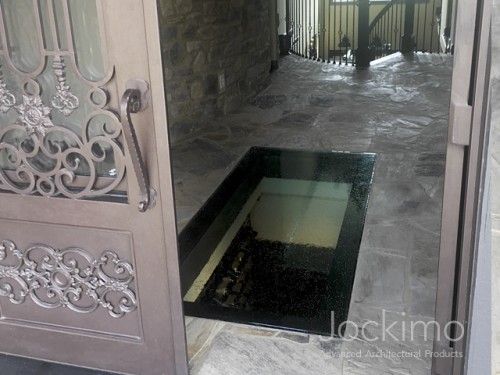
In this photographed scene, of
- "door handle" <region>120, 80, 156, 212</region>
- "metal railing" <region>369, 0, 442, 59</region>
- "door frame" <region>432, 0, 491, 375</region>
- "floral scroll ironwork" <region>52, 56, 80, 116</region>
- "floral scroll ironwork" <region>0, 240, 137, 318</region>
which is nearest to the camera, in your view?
"door frame" <region>432, 0, 491, 375</region>

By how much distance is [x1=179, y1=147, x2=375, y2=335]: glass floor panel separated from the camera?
2.24 metres

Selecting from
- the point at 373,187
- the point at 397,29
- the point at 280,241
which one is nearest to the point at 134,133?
the point at 280,241

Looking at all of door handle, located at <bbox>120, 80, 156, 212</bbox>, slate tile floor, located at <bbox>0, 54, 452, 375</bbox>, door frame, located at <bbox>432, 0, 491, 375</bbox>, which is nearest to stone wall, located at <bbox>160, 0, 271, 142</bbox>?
slate tile floor, located at <bbox>0, 54, 452, 375</bbox>

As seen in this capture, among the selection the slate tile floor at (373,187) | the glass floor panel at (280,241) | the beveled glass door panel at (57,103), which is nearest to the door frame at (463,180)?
the slate tile floor at (373,187)

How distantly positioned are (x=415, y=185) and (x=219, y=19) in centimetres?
209

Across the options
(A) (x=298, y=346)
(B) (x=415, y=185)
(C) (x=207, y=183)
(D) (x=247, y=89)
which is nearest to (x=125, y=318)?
(A) (x=298, y=346)

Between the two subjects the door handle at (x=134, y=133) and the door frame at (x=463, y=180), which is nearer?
the door frame at (x=463, y=180)

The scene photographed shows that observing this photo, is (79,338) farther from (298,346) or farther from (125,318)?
(298,346)

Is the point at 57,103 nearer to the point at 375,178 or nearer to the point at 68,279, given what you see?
the point at 68,279

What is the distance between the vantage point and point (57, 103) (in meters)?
1.54

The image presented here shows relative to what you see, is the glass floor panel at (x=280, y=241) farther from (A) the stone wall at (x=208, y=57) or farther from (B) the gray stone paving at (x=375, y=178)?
(A) the stone wall at (x=208, y=57)

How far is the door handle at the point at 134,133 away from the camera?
4.55 ft

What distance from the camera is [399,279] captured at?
2.30 m

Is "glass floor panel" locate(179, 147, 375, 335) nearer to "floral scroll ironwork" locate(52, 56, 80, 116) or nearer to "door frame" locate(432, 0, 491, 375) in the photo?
"door frame" locate(432, 0, 491, 375)
